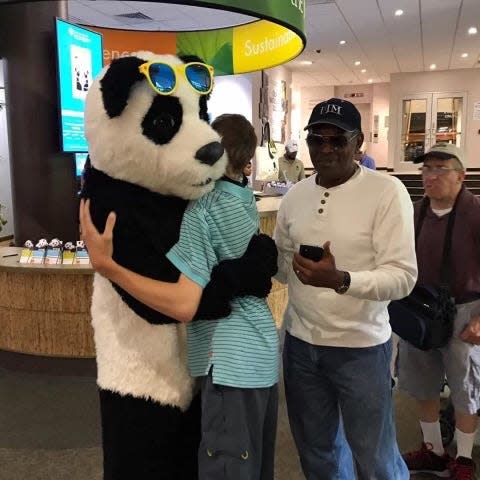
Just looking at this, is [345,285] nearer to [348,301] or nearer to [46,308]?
[348,301]

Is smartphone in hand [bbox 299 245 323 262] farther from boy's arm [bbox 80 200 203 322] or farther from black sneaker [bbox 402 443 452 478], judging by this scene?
black sneaker [bbox 402 443 452 478]

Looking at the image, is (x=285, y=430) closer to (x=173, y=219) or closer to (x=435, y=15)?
(x=173, y=219)

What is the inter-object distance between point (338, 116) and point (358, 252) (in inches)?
16.3

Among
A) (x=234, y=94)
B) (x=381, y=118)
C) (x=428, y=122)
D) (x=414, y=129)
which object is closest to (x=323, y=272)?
(x=234, y=94)

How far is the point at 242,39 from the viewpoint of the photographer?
171 inches

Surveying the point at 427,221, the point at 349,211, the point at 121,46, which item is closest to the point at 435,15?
the point at 121,46

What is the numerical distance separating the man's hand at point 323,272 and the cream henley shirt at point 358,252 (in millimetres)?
56

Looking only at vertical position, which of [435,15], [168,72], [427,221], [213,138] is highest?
[435,15]

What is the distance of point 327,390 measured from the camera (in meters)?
1.69

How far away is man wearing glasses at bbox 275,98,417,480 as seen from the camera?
1.53 meters

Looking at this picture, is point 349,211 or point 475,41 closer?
point 349,211

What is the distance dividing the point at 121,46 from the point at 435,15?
18.8ft

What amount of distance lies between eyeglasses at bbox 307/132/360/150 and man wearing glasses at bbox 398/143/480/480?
33.3 inches

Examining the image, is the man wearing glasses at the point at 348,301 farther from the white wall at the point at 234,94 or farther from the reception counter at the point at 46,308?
the white wall at the point at 234,94
